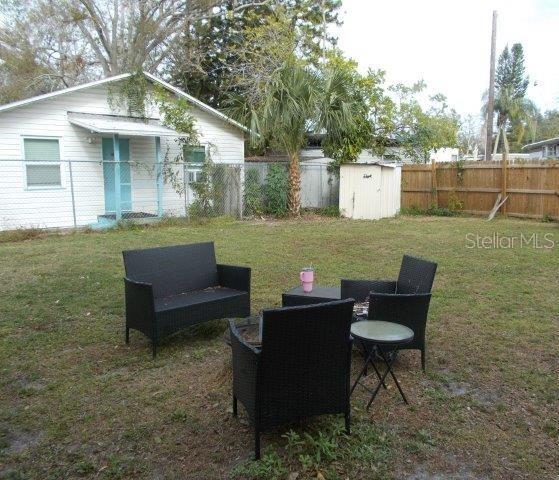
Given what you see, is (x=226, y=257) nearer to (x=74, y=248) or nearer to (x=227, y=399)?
(x=74, y=248)

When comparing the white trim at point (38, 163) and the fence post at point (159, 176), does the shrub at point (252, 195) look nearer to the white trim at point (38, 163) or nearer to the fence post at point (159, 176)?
the fence post at point (159, 176)

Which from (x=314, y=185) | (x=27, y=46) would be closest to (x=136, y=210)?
(x=314, y=185)

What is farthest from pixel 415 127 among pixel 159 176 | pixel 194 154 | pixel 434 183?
pixel 159 176

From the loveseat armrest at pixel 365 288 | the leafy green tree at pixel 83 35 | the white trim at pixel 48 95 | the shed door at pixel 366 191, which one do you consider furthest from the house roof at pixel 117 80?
the loveseat armrest at pixel 365 288

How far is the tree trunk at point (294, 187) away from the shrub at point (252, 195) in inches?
37.0

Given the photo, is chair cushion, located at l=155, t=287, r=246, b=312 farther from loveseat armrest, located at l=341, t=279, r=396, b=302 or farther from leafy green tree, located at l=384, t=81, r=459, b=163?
leafy green tree, located at l=384, t=81, r=459, b=163

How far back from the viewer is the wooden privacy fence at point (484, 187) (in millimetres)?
13680

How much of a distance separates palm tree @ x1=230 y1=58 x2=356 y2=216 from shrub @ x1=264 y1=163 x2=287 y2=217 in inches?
7.8

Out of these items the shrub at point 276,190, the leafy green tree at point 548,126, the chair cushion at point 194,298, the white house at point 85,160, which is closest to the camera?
the chair cushion at point 194,298

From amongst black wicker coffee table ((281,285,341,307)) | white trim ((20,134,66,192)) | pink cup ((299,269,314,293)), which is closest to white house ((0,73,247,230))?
white trim ((20,134,66,192))

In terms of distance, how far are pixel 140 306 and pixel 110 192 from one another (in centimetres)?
1023

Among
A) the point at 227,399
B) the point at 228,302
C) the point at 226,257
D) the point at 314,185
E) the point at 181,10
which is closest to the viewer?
the point at 227,399

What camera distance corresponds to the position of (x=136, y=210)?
1395cm

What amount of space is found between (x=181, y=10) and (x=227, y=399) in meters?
21.7
